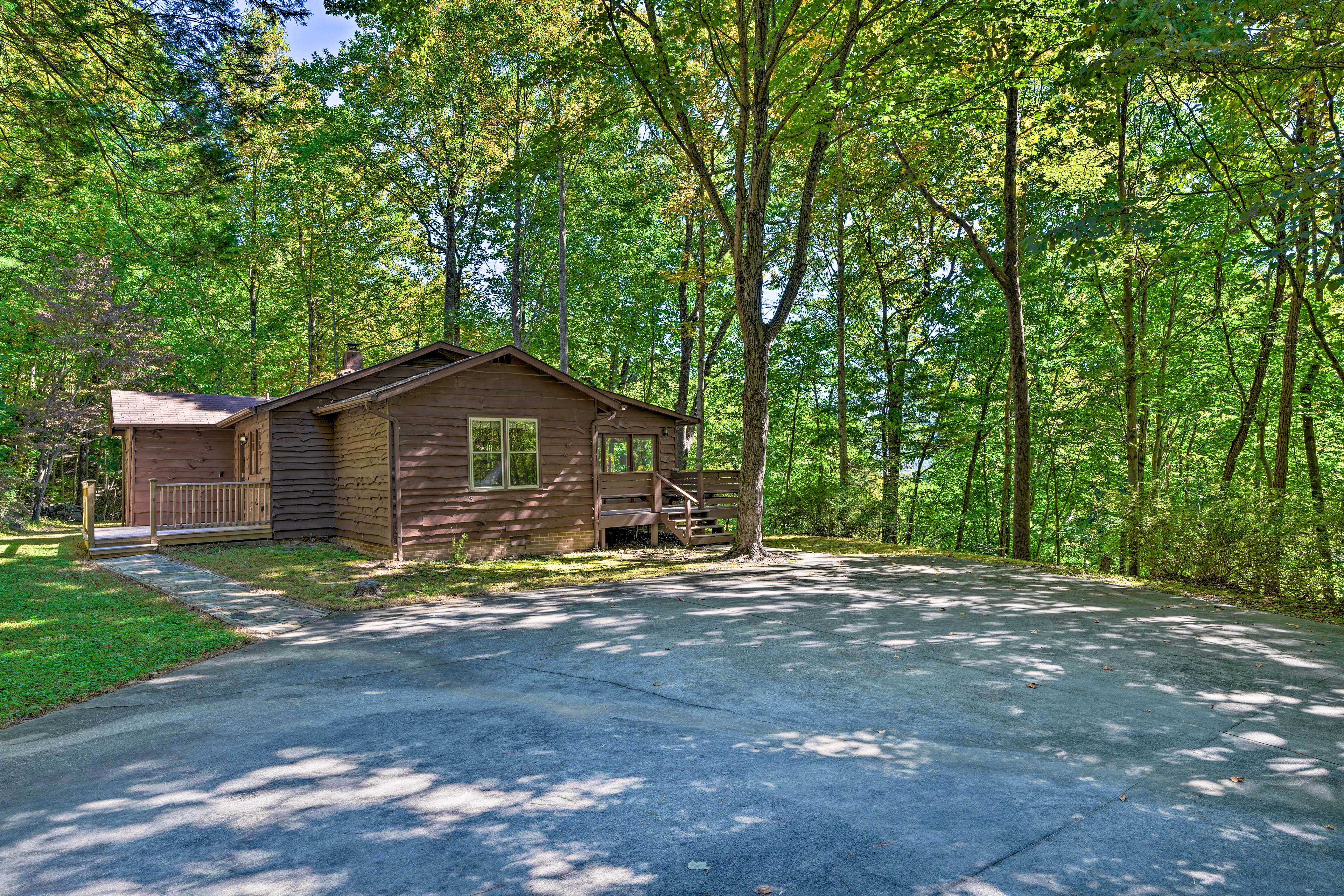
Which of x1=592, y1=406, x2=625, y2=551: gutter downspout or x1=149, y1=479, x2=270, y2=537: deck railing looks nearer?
x1=592, y1=406, x2=625, y2=551: gutter downspout

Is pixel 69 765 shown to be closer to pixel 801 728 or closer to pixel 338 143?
pixel 801 728

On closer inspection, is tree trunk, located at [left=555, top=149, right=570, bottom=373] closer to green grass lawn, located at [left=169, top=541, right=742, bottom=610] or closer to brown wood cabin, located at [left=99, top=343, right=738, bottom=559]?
brown wood cabin, located at [left=99, top=343, right=738, bottom=559]

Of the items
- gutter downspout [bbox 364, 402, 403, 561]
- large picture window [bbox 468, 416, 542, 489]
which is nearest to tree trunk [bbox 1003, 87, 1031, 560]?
large picture window [bbox 468, 416, 542, 489]

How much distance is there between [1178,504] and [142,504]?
2492 centimetres

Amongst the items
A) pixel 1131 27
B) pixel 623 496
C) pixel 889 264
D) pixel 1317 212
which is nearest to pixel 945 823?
pixel 1131 27

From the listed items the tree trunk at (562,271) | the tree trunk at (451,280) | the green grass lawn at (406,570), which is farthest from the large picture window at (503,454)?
the tree trunk at (451,280)

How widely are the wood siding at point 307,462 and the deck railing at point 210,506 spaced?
39cm

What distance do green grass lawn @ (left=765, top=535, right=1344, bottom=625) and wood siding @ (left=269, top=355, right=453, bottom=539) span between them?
1087 cm

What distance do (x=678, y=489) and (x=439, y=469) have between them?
18.3 feet

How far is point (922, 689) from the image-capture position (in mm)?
5695

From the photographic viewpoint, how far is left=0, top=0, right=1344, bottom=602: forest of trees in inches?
285

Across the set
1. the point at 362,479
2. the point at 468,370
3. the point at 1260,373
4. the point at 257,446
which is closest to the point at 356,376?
→ the point at 362,479

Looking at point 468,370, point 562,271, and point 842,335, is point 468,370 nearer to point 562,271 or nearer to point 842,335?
point 562,271

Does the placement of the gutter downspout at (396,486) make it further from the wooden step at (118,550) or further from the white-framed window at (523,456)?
the wooden step at (118,550)
